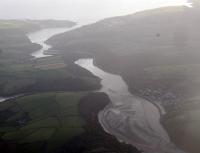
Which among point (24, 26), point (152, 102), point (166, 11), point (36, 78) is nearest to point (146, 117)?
point (152, 102)

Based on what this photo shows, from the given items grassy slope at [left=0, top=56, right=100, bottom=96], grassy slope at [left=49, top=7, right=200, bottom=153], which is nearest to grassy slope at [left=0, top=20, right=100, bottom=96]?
grassy slope at [left=0, top=56, right=100, bottom=96]

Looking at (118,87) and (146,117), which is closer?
(146,117)

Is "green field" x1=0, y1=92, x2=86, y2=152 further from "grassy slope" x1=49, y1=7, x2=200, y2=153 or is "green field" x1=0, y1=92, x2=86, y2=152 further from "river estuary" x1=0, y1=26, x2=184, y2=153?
"grassy slope" x1=49, y1=7, x2=200, y2=153

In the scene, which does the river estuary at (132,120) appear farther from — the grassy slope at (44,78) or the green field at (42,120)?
the grassy slope at (44,78)

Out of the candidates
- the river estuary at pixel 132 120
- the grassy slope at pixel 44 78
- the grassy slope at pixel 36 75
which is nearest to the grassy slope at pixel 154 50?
the river estuary at pixel 132 120

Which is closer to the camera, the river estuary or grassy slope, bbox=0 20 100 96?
the river estuary

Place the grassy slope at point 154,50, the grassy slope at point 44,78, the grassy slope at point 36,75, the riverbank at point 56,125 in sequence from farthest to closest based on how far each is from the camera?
the grassy slope at point 36,75, the grassy slope at point 44,78, the grassy slope at point 154,50, the riverbank at point 56,125

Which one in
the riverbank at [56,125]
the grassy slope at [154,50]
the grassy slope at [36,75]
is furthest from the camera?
the grassy slope at [36,75]

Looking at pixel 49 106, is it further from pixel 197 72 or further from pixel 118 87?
pixel 197 72
